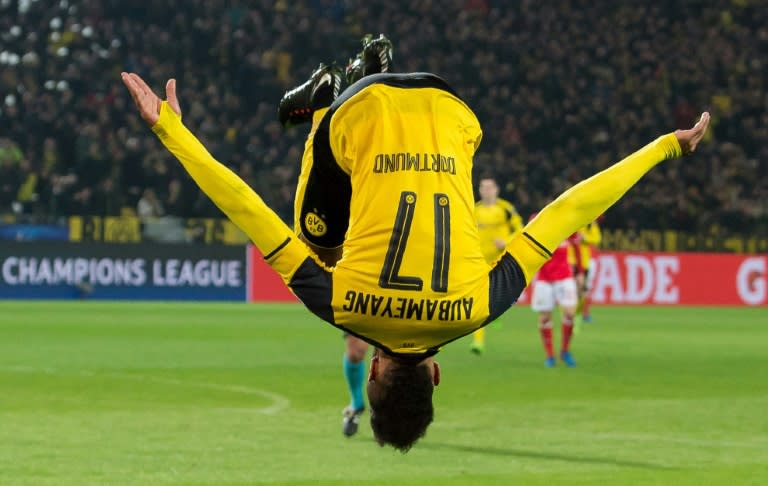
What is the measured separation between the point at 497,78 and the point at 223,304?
9.74m

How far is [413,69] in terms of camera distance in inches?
1313

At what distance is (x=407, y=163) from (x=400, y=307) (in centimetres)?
53

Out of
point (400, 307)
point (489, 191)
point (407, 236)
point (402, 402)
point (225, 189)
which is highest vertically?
point (225, 189)

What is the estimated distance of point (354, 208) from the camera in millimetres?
5078

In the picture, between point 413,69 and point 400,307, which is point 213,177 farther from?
point 413,69

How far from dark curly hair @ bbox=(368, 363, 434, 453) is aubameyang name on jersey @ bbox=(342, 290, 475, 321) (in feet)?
0.86

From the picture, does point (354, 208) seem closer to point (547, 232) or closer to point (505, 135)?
point (547, 232)

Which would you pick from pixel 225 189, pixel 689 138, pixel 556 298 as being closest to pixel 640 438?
pixel 689 138

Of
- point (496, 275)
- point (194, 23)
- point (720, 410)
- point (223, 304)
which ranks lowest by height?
point (223, 304)

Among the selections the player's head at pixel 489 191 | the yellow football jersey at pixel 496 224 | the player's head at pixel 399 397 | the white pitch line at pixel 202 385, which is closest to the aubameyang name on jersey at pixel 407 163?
the player's head at pixel 399 397

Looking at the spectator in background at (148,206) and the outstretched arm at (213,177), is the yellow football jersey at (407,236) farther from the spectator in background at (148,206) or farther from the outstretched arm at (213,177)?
the spectator in background at (148,206)

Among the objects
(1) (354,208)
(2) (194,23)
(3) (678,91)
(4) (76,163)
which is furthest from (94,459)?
(3) (678,91)

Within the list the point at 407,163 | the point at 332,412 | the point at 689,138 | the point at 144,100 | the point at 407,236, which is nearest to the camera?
the point at 144,100

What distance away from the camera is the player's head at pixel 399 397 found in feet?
16.7
